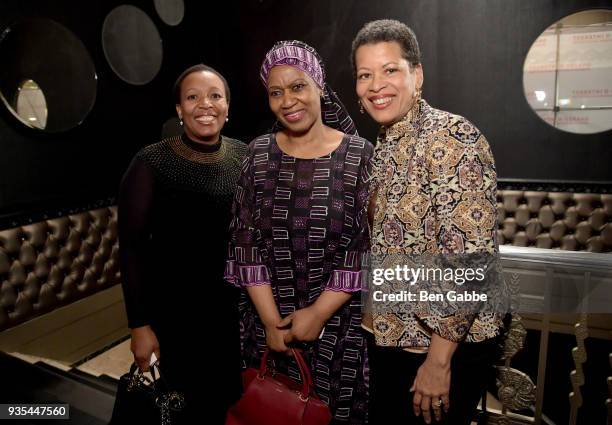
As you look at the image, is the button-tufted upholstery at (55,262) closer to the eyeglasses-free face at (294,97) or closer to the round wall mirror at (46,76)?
the round wall mirror at (46,76)

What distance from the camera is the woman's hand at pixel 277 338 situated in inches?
56.6

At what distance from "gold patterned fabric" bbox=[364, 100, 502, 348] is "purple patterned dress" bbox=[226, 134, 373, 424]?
0.17m

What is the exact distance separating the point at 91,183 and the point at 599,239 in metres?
4.32

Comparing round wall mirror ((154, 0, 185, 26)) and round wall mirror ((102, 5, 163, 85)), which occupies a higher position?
round wall mirror ((154, 0, 185, 26))

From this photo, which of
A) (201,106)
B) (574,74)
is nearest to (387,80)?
(201,106)

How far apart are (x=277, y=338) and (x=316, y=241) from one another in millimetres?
361

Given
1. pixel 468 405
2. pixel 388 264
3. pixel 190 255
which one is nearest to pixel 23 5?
pixel 190 255

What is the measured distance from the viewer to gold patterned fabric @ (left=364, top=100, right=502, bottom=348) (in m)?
0.99

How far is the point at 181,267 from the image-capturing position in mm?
1622

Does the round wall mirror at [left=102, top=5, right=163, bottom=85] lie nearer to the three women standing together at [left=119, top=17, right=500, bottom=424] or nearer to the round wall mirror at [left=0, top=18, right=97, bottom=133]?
the round wall mirror at [left=0, top=18, right=97, bottom=133]

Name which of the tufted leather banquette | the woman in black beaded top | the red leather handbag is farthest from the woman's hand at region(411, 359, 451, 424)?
the tufted leather banquette

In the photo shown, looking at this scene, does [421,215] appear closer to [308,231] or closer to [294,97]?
[308,231]

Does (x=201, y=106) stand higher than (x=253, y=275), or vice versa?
(x=201, y=106)

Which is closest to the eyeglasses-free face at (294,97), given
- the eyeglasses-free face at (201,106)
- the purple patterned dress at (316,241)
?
the purple patterned dress at (316,241)
